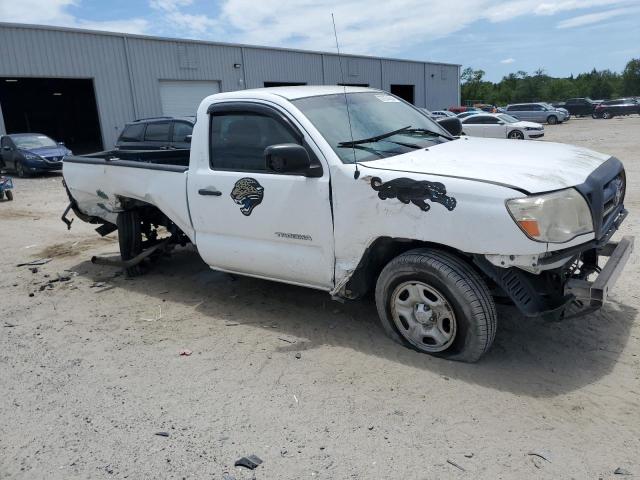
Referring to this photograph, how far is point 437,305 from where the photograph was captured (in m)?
3.75

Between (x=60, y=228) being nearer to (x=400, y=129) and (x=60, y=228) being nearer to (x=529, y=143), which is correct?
(x=400, y=129)

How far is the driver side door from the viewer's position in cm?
416

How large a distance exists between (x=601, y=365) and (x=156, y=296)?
162 inches

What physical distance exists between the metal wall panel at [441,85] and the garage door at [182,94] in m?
24.3

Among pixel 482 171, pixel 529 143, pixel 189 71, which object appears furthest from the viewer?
pixel 189 71

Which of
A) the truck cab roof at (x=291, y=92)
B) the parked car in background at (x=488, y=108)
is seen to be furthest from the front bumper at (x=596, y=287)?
the parked car in background at (x=488, y=108)

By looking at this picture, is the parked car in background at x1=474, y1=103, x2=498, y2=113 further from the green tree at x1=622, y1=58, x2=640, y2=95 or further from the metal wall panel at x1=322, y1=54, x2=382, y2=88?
the green tree at x1=622, y1=58, x2=640, y2=95

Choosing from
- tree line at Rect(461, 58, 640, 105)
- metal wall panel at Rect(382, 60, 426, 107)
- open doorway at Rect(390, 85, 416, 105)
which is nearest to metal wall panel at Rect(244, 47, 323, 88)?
metal wall panel at Rect(382, 60, 426, 107)

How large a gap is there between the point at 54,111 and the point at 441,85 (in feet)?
108

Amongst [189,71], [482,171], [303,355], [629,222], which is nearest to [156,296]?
[303,355]

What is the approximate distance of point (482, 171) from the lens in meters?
3.54

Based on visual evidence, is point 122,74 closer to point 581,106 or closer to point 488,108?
point 488,108

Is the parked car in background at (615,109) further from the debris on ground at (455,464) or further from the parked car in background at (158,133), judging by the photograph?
the debris on ground at (455,464)

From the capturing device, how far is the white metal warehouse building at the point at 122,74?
75.9 ft
